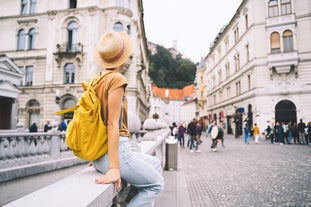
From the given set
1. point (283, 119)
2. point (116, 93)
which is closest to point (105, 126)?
point (116, 93)

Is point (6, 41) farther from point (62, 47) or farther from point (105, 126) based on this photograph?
point (105, 126)

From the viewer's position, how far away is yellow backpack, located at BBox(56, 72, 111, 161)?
5.32ft

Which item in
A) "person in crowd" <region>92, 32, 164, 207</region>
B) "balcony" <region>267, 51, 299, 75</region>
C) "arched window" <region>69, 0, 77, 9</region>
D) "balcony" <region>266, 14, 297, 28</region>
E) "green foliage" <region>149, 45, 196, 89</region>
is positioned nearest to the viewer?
"person in crowd" <region>92, 32, 164, 207</region>

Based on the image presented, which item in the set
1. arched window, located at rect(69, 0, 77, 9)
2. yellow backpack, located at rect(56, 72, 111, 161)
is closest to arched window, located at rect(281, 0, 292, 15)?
arched window, located at rect(69, 0, 77, 9)

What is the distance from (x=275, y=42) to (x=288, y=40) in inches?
46.1

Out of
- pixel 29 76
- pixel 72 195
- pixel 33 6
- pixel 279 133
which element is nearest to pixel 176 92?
pixel 33 6

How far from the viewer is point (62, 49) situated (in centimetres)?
2414

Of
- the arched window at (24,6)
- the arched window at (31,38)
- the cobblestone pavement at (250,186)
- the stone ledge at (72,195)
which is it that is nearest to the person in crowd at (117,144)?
the stone ledge at (72,195)

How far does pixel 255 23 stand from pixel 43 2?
24261 millimetres

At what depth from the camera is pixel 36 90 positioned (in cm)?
2459

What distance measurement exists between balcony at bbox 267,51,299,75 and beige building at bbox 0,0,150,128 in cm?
1434

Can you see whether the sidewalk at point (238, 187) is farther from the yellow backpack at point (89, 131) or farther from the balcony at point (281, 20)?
the balcony at point (281, 20)

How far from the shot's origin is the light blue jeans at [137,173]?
1688 millimetres

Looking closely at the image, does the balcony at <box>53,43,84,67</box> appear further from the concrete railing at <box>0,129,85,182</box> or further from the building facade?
the building facade
